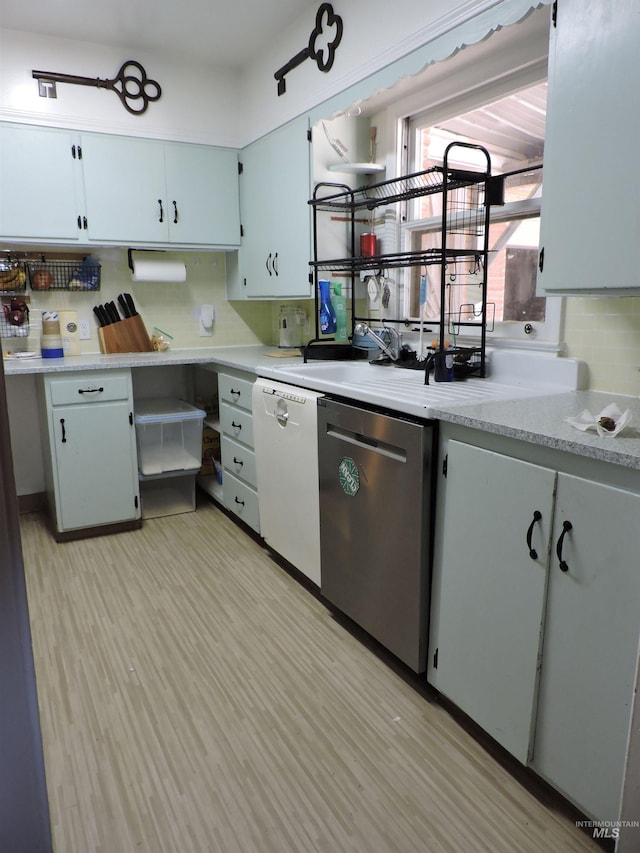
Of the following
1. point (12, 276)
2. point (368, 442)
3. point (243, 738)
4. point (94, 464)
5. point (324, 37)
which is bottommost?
point (243, 738)

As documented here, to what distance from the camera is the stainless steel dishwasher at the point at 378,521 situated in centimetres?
185

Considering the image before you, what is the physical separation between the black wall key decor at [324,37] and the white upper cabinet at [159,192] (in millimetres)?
917

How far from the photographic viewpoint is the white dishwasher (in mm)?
2430

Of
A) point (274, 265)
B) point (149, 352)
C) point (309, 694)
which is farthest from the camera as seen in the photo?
point (149, 352)

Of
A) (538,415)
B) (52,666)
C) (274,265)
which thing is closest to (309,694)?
(52,666)

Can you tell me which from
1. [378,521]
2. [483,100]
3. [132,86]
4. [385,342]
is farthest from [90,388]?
[483,100]

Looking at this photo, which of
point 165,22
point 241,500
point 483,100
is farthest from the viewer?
point 241,500

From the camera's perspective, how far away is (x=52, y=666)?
2.16 m

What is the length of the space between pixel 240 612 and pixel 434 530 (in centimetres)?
106

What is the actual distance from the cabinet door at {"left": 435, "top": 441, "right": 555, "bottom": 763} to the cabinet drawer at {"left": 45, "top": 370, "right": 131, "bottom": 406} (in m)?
2.07

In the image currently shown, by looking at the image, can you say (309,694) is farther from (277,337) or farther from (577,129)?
(277,337)

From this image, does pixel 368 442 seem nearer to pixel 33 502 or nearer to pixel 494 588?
pixel 494 588

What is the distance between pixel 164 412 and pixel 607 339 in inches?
93.9

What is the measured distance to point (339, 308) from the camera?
10.4 feet
